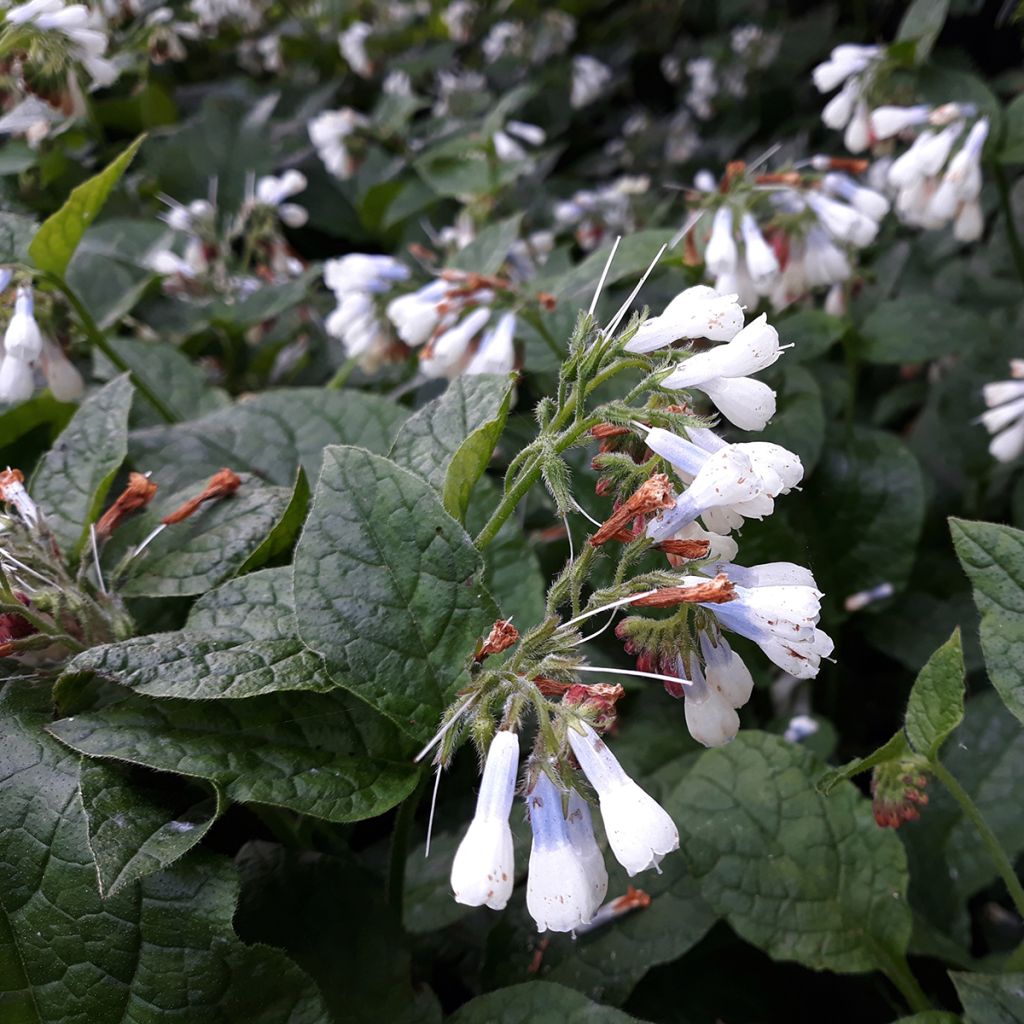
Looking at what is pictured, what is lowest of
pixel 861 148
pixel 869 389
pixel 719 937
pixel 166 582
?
pixel 869 389

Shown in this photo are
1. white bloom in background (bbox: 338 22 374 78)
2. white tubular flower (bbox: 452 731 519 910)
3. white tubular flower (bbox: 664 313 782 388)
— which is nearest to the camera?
white tubular flower (bbox: 452 731 519 910)

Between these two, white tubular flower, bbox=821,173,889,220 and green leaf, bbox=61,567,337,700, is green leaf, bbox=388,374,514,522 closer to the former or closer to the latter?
green leaf, bbox=61,567,337,700

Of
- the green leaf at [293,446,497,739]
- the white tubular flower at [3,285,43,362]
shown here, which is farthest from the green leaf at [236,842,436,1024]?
the white tubular flower at [3,285,43,362]

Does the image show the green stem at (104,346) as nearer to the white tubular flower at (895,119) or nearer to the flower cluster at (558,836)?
the flower cluster at (558,836)

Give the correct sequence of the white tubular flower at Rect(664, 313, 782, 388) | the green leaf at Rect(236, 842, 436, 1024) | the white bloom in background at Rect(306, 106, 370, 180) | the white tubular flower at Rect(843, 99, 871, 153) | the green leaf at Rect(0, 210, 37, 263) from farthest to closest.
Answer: the white bloom in background at Rect(306, 106, 370, 180) < the white tubular flower at Rect(843, 99, 871, 153) < the green leaf at Rect(0, 210, 37, 263) < the green leaf at Rect(236, 842, 436, 1024) < the white tubular flower at Rect(664, 313, 782, 388)

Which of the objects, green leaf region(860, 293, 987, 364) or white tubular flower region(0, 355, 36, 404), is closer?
white tubular flower region(0, 355, 36, 404)

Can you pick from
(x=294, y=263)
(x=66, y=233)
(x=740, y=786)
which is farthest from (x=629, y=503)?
(x=294, y=263)

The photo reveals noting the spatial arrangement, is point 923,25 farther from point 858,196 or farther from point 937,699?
point 937,699

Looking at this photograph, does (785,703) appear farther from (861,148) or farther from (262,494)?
(861,148)
